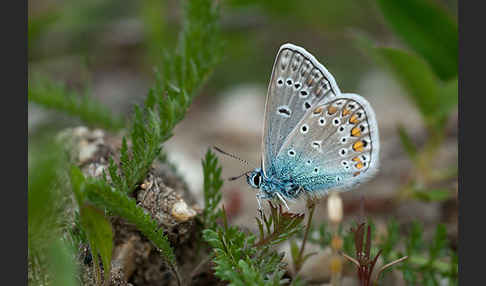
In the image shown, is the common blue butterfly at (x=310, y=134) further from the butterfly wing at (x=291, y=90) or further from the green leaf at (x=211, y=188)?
the green leaf at (x=211, y=188)

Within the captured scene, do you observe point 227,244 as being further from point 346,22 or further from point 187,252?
point 346,22

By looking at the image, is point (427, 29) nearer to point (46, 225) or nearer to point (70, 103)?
point (70, 103)

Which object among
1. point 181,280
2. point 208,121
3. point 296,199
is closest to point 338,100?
point 296,199

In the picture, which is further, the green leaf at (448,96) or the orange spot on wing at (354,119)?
the green leaf at (448,96)

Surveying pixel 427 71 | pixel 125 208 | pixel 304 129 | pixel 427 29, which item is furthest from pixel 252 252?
pixel 427 29

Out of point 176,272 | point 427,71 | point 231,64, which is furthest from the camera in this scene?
point 231,64

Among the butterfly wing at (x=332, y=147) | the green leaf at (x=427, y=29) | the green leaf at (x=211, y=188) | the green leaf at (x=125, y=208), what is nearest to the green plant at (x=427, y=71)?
the green leaf at (x=427, y=29)
